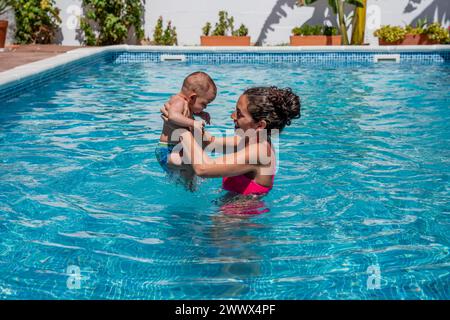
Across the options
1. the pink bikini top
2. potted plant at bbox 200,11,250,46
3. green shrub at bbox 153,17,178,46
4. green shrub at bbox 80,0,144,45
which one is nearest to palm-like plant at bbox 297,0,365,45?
potted plant at bbox 200,11,250,46

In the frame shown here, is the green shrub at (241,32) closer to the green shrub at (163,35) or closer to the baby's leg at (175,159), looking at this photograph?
the green shrub at (163,35)

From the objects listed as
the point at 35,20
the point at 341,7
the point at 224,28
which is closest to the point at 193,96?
the point at 341,7

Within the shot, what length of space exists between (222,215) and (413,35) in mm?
12454

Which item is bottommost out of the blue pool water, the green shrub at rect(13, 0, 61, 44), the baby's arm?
the blue pool water

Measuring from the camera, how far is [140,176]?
5.14 meters

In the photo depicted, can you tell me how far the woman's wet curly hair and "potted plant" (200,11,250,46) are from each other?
1199cm

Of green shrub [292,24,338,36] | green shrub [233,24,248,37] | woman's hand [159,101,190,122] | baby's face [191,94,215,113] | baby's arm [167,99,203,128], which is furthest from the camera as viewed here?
green shrub [233,24,248,37]

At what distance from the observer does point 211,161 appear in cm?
346

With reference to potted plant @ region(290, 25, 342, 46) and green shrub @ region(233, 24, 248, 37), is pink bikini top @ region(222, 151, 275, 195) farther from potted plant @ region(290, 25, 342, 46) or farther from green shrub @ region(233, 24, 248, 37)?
green shrub @ region(233, 24, 248, 37)

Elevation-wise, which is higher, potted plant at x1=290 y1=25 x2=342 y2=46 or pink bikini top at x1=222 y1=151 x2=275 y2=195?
potted plant at x1=290 y1=25 x2=342 y2=46

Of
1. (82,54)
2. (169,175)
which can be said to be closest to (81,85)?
(82,54)

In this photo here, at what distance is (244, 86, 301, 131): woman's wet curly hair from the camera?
11.1 feet

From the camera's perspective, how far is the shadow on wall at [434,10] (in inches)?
619

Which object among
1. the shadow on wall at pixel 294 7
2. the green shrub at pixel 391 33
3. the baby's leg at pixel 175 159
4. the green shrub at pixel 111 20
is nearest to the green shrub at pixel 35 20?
the green shrub at pixel 111 20
